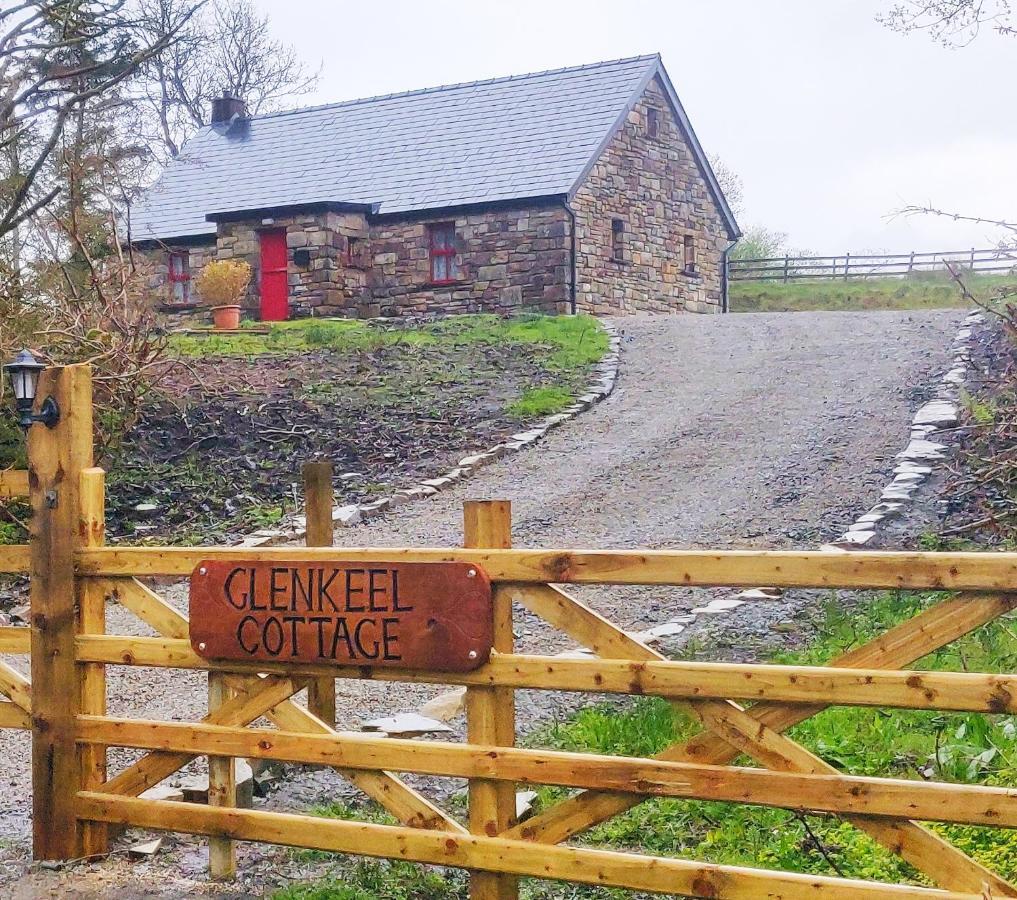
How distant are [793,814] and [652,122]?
79.8ft

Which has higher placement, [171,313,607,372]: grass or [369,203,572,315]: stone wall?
[369,203,572,315]: stone wall

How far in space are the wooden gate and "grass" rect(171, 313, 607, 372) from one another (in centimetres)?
1286

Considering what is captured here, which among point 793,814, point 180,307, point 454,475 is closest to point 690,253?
point 180,307

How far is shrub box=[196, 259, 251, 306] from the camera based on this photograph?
2372 cm

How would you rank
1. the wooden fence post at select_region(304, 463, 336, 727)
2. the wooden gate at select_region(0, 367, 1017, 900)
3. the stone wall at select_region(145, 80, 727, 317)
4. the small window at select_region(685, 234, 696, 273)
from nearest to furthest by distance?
1. the wooden gate at select_region(0, 367, 1017, 900)
2. the wooden fence post at select_region(304, 463, 336, 727)
3. the stone wall at select_region(145, 80, 727, 317)
4. the small window at select_region(685, 234, 696, 273)

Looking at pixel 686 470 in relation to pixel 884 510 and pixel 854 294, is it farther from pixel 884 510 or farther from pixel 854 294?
pixel 854 294

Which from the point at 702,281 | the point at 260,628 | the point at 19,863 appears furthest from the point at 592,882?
the point at 702,281

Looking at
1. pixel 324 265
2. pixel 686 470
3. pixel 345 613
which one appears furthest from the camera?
pixel 324 265

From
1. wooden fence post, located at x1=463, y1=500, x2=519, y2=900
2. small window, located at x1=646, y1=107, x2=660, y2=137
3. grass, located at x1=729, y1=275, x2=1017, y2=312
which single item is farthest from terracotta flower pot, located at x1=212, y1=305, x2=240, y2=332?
wooden fence post, located at x1=463, y1=500, x2=519, y2=900

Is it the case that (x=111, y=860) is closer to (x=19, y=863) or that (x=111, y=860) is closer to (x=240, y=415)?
(x=19, y=863)

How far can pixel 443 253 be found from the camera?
25703mm

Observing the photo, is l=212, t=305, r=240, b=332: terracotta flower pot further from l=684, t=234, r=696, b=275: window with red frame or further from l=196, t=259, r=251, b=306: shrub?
l=684, t=234, r=696, b=275: window with red frame

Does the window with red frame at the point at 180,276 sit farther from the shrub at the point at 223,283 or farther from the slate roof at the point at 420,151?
the shrub at the point at 223,283

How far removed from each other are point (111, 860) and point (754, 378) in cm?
1361
